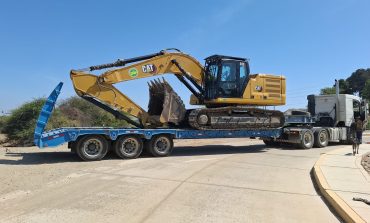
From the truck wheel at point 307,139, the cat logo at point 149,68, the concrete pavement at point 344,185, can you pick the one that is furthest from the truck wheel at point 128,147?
the truck wheel at point 307,139

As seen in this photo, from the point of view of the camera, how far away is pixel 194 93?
56.9 feet

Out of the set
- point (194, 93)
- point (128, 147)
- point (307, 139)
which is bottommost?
point (128, 147)

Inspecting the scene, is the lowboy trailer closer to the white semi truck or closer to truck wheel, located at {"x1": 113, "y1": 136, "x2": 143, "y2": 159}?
truck wheel, located at {"x1": 113, "y1": 136, "x2": 143, "y2": 159}

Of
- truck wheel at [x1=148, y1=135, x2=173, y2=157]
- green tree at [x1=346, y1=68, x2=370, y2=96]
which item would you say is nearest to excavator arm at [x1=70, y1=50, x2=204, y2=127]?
truck wheel at [x1=148, y1=135, x2=173, y2=157]

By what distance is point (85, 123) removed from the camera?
1007 inches

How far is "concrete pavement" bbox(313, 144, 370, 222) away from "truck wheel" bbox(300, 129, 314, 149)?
182 inches

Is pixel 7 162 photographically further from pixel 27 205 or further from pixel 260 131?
pixel 260 131

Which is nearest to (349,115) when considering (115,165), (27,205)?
(115,165)

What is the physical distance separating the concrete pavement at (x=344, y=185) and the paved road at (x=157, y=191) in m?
0.27

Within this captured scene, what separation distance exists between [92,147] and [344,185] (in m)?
8.03

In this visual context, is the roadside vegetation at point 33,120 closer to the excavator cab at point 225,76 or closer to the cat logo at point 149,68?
the cat logo at point 149,68

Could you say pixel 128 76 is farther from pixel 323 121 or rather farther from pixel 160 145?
pixel 323 121

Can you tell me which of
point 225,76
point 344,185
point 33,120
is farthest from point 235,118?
point 33,120

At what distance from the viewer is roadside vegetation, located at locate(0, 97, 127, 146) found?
20328 millimetres
